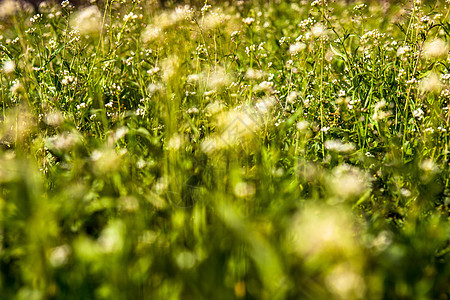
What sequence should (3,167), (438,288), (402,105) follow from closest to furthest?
(438,288) < (3,167) < (402,105)

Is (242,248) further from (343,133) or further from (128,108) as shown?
(128,108)

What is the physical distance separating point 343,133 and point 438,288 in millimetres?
995

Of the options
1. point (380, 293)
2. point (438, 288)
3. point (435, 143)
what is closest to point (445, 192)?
point (435, 143)

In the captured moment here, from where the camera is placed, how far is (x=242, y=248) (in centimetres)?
97

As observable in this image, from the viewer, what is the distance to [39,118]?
78.0 inches

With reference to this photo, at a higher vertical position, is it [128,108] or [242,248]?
[128,108]

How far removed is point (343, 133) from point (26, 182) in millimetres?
1387

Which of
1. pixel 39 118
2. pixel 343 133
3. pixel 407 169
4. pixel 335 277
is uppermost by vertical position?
pixel 39 118

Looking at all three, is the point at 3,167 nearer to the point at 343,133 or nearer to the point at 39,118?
the point at 39,118

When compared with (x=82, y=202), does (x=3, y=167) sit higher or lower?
higher

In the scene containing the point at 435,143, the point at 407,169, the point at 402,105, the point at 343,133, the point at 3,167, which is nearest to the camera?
the point at 3,167

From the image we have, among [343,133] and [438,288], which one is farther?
[343,133]

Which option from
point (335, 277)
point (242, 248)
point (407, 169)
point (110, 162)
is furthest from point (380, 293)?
point (110, 162)

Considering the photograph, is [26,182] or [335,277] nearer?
[335,277]
